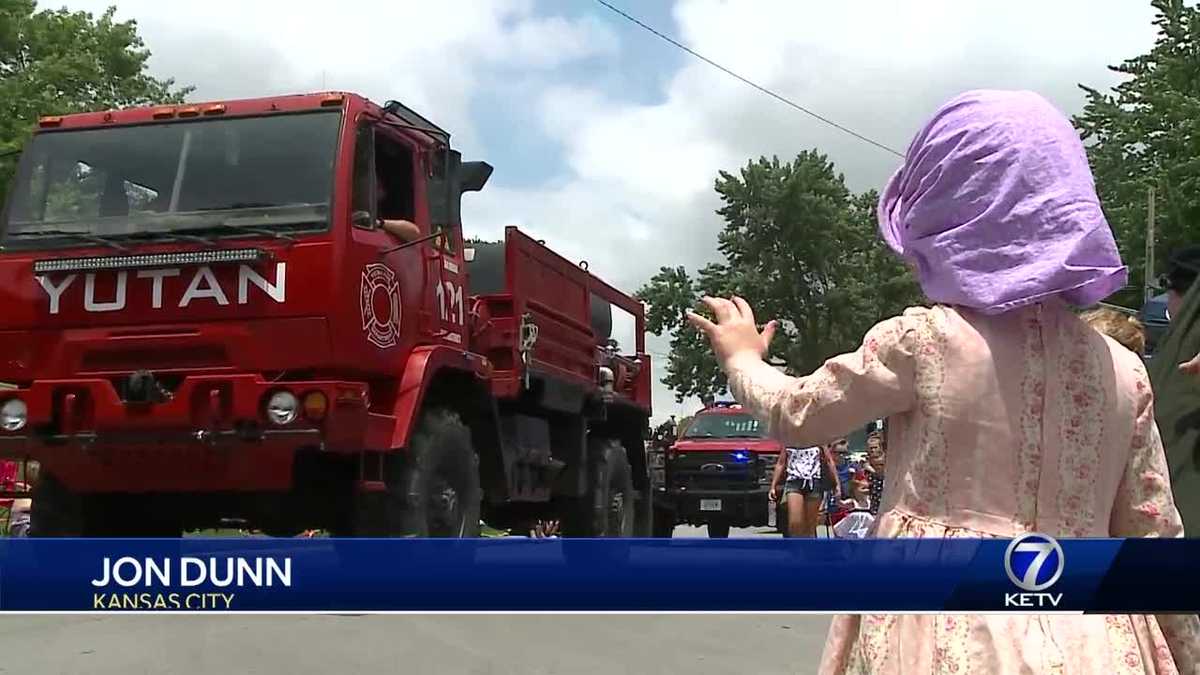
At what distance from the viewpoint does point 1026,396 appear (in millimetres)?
2000

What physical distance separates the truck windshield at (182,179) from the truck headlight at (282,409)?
37.9 inches

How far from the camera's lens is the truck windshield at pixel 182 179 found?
6.96 meters

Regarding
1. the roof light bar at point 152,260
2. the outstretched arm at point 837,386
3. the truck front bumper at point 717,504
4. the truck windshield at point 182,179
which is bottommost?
the truck front bumper at point 717,504

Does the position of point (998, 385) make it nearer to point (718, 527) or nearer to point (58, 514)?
point (58, 514)

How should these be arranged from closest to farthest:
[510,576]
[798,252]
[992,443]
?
[992,443], [510,576], [798,252]

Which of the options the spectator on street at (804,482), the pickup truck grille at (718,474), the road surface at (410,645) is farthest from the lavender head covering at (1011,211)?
the pickup truck grille at (718,474)

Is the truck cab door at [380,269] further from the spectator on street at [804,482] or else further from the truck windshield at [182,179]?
the spectator on street at [804,482]

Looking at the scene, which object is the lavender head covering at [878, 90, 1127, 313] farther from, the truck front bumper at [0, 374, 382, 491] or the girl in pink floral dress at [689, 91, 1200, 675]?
the truck front bumper at [0, 374, 382, 491]

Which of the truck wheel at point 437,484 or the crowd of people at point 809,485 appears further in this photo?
the crowd of people at point 809,485

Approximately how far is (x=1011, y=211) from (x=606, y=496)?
9506 mm

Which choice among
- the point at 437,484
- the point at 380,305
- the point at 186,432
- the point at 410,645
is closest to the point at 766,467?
the point at 437,484

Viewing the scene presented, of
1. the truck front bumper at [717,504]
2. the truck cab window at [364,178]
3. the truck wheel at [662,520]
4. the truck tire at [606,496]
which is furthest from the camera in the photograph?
the truck front bumper at [717,504]

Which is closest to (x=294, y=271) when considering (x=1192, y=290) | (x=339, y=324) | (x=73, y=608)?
(x=339, y=324)

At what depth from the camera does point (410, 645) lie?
696 centimetres
